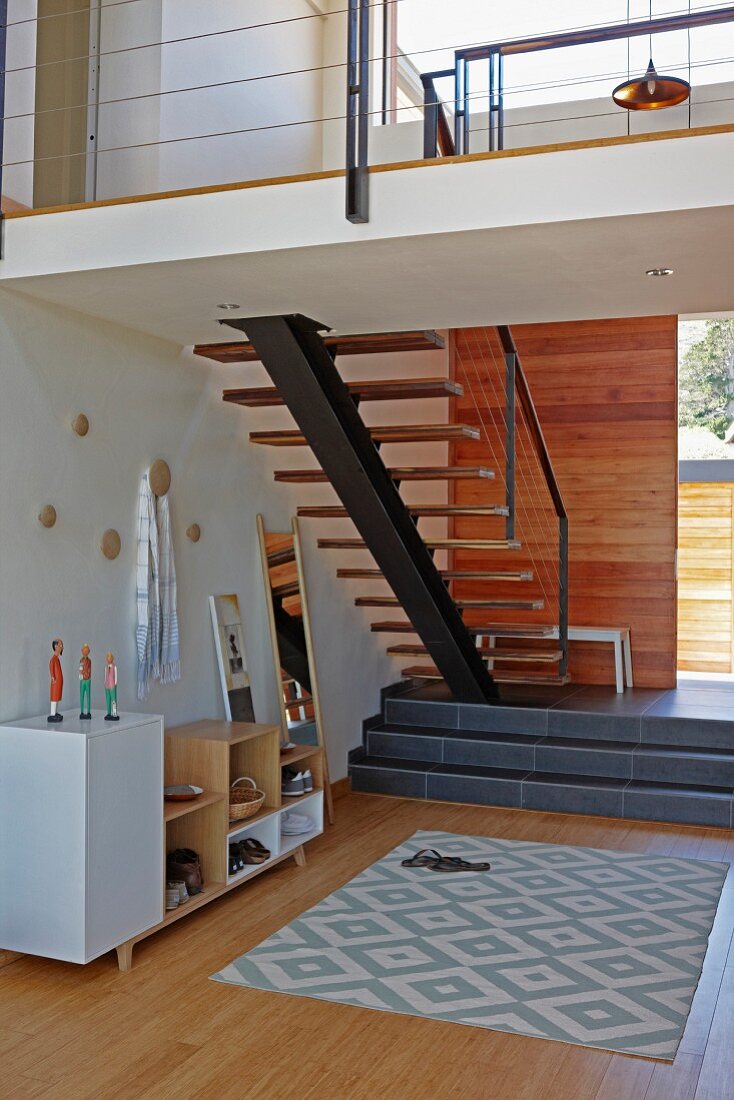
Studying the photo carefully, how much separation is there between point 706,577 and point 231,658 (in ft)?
20.0

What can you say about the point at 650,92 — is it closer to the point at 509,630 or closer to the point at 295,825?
the point at 509,630

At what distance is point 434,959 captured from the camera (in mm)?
3715

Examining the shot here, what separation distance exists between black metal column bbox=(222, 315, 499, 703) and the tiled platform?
0.38 meters

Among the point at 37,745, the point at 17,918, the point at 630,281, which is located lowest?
the point at 17,918

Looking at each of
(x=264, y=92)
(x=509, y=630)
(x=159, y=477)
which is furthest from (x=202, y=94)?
(x=509, y=630)

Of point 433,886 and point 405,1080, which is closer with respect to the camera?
point 405,1080

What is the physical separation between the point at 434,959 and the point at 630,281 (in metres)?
2.43

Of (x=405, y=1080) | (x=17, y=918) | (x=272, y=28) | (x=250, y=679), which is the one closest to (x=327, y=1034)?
(x=405, y=1080)

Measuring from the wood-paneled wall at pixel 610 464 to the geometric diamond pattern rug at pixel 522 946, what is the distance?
2.81 meters

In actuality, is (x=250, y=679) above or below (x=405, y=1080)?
above

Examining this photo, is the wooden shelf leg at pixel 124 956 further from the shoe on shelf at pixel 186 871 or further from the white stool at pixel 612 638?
the white stool at pixel 612 638

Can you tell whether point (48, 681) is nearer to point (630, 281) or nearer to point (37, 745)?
point (37, 745)

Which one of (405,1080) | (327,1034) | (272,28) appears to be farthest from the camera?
(272,28)

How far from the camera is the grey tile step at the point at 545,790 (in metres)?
5.47
